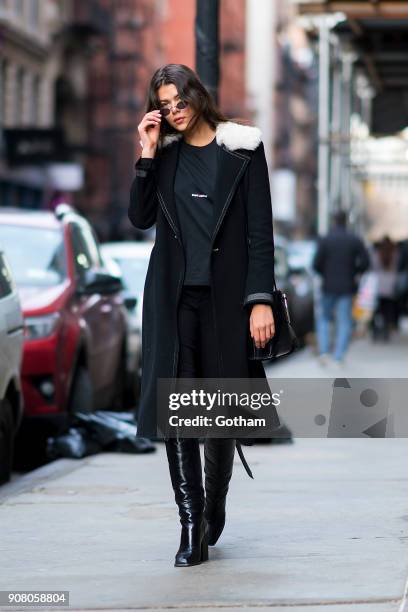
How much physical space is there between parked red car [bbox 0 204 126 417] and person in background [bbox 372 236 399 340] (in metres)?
14.8

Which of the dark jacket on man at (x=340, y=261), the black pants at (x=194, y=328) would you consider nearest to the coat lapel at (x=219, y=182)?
the black pants at (x=194, y=328)

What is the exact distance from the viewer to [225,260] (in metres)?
6.79

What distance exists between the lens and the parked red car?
12.3m

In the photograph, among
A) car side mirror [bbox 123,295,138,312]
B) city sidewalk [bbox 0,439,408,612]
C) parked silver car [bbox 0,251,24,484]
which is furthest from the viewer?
car side mirror [bbox 123,295,138,312]

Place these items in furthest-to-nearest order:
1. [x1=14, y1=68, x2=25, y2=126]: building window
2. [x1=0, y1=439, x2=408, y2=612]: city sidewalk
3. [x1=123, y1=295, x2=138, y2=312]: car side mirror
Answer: [x1=14, y1=68, x2=25, y2=126]: building window < [x1=123, y1=295, x2=138, y2=312]: car side mirror < [x1=0, y1=439, x2=408, y2=612]: city sidewalk

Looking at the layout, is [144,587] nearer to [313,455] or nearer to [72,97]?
[313,455]

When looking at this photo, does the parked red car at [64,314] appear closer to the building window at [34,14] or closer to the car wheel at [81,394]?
the car wheel at [81,394]

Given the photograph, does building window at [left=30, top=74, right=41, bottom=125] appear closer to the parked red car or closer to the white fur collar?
the parked red car

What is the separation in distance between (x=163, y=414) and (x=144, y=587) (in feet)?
2.22

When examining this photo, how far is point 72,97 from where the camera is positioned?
53281 millimetres

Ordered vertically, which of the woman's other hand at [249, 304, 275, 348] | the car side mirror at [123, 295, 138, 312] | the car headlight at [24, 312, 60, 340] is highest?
the woman's other hand at [249, 304, 275, 348]

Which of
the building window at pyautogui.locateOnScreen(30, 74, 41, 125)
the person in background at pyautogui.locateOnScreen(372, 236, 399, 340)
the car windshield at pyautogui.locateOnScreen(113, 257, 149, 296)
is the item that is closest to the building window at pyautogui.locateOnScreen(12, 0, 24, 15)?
the building window at pyautogui.locateOnScreen(30, 74, 41, 125)

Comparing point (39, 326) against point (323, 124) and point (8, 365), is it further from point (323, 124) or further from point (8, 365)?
point (323, 124)

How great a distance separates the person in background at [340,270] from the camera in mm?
22734
